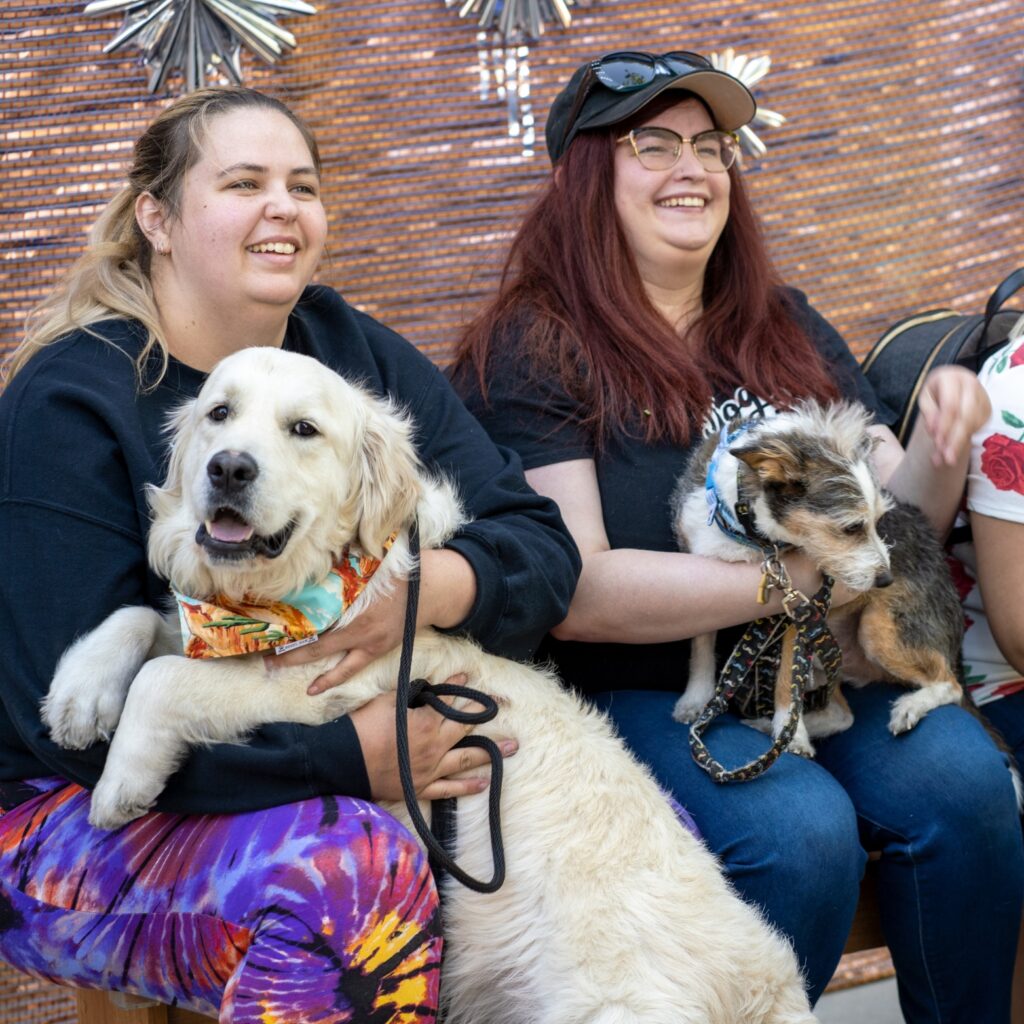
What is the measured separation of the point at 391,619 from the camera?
2.09 m

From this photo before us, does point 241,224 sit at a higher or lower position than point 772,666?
higher

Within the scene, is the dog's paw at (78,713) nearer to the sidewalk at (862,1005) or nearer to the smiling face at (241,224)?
the smiling face at (241,224)

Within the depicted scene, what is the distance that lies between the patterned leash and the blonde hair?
1.31m

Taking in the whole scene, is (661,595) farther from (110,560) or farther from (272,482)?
(110,560)

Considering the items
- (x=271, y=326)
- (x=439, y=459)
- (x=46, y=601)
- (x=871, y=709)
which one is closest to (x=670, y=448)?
(x=439, y=459)

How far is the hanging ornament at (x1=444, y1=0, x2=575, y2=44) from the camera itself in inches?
138

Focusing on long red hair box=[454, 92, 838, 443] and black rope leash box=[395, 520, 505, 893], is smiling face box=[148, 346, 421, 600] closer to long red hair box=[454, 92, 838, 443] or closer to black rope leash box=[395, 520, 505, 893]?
black rope leash box=[395, 520, 505, 893]

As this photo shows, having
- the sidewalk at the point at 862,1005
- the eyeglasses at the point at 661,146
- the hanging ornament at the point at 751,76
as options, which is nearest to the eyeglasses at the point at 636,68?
the eyeglasses at the point at 661,146

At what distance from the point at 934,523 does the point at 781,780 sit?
0.87m

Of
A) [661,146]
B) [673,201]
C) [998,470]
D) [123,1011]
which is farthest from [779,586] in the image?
[123,1011]

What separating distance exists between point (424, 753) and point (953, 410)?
1.35 m

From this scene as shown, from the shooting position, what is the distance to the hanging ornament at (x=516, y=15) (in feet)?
11.5

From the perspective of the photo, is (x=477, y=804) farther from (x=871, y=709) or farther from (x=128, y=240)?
(x=128, y=240)

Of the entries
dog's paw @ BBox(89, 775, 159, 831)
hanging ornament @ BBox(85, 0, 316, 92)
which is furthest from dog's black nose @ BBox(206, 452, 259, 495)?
hanging ornament @ BBox(85, 0, 316, 92)
